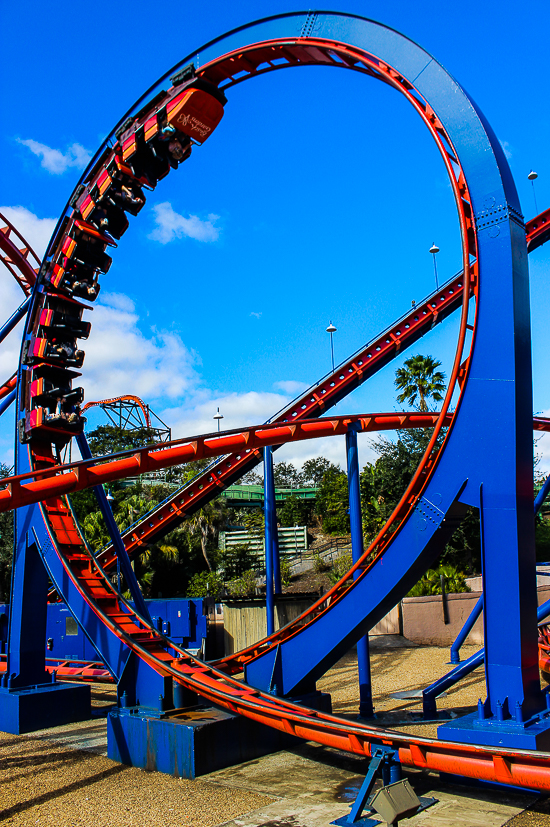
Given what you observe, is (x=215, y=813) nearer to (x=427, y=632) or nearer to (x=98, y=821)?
(x=98, y=821)

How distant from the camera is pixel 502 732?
527 centimetres

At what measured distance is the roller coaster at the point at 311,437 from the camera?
18.6 ft

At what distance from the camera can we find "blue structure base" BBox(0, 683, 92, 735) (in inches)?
383

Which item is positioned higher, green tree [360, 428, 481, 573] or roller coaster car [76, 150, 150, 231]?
roller coaster car [76, 150, 150, 231]

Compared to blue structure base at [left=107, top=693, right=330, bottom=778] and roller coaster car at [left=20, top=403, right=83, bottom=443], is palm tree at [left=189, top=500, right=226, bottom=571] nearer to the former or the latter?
roller coaster car at [left=20, top=403, right=83, bottom=443]

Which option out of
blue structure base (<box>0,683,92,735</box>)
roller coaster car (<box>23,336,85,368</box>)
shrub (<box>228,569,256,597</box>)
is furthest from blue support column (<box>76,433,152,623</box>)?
shrub (<box>228,569,256,597</box>)

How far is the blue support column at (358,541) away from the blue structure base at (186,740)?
1.91 m

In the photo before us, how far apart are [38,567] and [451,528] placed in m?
7.06

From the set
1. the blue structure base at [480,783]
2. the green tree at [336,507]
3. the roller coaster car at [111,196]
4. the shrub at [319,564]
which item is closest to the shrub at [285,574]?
the shrub at [319,564]

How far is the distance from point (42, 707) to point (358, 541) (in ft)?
18.1

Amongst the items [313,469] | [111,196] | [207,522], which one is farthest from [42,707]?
[313,469]

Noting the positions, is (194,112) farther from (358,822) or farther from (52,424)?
(358,822)

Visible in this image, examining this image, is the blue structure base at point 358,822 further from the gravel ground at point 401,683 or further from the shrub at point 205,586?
the shrub at point 205,586

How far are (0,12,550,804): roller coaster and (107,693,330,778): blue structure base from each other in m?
0.10
